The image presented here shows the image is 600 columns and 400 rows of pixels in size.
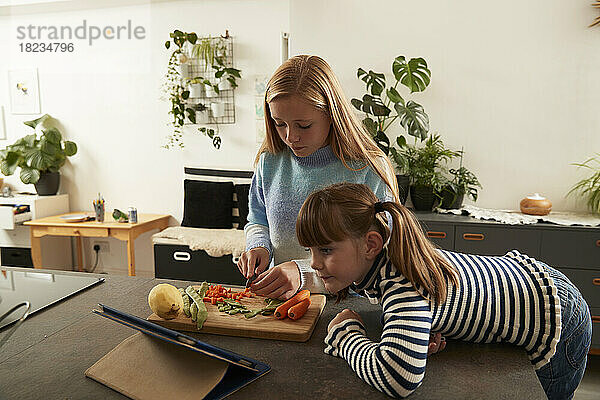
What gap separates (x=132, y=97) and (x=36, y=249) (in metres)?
1.57

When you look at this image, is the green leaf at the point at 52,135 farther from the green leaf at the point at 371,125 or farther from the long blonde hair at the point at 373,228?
the long blonde hair at the point at 373,228

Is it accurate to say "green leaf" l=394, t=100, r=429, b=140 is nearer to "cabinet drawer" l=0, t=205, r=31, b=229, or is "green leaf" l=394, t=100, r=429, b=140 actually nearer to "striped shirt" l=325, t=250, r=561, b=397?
"striped shirt" l=325, t=250, r=561, b=397

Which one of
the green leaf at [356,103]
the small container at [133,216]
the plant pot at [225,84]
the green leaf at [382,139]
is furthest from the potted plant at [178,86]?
the green leaf at [382,139]

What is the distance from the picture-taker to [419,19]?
3541mm

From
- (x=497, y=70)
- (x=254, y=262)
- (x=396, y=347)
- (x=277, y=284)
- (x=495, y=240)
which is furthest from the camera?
(x=497, y=70)

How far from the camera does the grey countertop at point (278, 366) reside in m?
0.98

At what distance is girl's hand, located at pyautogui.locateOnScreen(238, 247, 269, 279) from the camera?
1507mm

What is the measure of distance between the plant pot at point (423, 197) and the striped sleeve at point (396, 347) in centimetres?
237

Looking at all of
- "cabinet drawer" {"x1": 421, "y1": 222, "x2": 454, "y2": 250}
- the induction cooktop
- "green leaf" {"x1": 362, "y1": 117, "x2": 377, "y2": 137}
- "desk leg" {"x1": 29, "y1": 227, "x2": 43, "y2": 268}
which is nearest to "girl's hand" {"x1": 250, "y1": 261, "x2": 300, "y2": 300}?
the induction cooktop

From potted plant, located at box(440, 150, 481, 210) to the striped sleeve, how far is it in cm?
242

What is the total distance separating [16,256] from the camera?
4484 mm

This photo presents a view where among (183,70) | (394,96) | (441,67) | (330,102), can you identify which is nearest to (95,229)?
(183,70)

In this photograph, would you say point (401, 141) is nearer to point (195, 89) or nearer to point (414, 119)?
point (414, 119)

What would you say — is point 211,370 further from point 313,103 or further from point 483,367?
point 313,103
